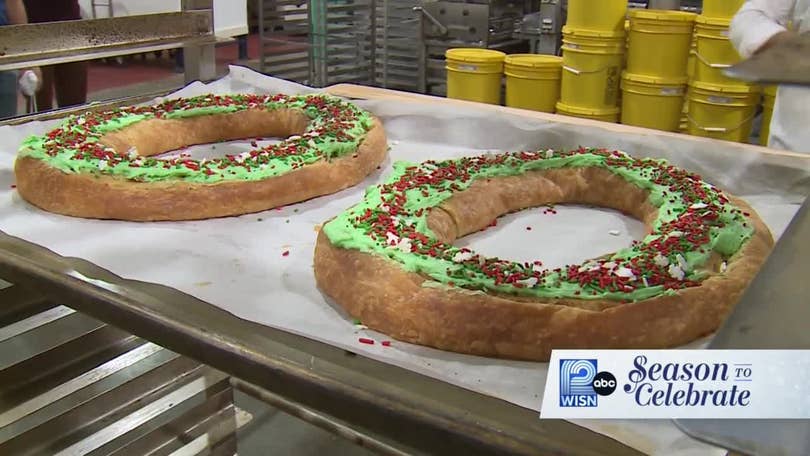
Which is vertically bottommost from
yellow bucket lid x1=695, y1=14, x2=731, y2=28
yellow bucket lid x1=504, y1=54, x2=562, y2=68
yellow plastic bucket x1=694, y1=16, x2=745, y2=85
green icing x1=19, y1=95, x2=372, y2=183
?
green icing x1=19, y1=95, x2=372, y2=183

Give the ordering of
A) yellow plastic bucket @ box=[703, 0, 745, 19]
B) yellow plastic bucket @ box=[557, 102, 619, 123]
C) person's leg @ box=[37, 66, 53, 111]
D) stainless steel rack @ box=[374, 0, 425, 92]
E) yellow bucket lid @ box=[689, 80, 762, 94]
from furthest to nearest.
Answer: stainless steel rack @ box=[374, 0, 425, 92]
person's leg @ box=[37, 66, 53, 111]
yellow plastic bucket @ box=[557, 102, 619, 123]
yellow bucket lid @ box=[689, 80, 762, 94]
yellow plastic bucket @ box=[703, 0, 745, 19]

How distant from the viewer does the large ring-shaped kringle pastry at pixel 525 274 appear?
1.42 meters

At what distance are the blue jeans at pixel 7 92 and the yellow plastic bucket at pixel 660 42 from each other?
325 cm

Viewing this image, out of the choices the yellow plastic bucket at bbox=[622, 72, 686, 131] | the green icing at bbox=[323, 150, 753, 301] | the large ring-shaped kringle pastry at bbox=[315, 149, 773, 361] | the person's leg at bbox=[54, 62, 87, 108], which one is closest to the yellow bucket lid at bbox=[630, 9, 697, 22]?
the yellow plastic bucket at bbox=[622, 72, 686, 131]

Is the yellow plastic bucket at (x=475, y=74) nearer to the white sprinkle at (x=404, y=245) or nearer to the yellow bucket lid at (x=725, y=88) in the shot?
the yellow bucket lid at (x=725, y=88)

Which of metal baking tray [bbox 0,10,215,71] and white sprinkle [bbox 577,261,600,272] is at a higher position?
metal baking tray [bbox 0,10,215,71]

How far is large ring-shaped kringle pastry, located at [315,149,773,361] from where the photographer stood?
142cm

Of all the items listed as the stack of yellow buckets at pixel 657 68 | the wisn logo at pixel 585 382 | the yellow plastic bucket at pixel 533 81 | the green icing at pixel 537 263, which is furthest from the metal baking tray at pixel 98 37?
the stack of yellow buckets at pixel 657 68

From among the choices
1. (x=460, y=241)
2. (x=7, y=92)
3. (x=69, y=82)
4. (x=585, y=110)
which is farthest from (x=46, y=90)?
(x=460, y=241)

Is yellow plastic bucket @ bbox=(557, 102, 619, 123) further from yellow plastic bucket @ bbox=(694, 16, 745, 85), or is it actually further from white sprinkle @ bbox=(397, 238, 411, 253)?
white sprinkle @ bbox=(397, 238, 411, 253)

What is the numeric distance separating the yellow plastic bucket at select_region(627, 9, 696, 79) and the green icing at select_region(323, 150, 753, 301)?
202 cm

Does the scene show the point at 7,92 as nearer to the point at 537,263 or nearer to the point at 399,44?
the point at 537,263

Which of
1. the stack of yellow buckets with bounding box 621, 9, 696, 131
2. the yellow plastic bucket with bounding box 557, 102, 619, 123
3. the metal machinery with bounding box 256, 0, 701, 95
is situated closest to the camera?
the stack of yellow buckets with bounding box 621, 9, 696, 131

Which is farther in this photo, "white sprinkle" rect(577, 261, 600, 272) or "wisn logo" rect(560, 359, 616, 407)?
"white sprinkle" rect(577, 261, 600, 272)
